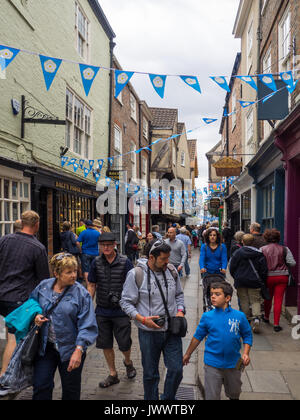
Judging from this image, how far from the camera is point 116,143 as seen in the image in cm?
1609

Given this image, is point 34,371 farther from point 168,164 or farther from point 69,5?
point 168,164

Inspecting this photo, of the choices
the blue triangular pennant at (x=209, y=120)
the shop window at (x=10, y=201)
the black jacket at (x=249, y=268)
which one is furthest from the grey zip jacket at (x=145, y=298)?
the blue triangular pennant at (x=209, y=120)

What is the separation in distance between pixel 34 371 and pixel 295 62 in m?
7.37

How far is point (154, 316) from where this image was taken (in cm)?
325

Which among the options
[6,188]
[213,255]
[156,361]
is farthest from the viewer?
[6,188]

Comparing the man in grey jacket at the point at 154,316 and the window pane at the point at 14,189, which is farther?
the window pane at the point at 14,189

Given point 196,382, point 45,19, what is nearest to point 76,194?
point 45,19

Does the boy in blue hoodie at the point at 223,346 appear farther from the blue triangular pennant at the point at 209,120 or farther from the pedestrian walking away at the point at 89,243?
the pedestrian walking away at the point at 89,243

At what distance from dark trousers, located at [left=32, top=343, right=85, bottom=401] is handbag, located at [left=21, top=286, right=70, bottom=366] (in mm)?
99

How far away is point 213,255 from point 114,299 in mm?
2764

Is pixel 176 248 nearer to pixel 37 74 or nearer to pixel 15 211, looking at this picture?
pixel 15 211

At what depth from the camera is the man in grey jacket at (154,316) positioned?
10.7 feet

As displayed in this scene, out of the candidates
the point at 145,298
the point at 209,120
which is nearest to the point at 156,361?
the point at 145,298

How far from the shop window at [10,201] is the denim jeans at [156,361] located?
4704 millimetres
